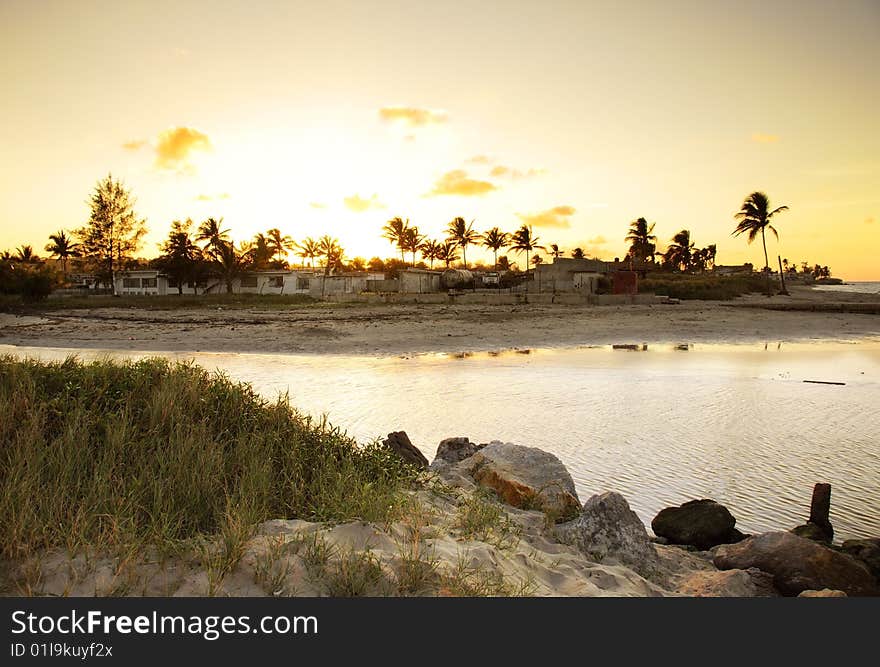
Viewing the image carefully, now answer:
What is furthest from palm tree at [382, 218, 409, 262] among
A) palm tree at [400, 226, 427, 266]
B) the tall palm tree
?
the tall palm tree

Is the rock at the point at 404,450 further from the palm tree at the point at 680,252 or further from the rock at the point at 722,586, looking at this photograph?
the palm tree at the point at 680,252

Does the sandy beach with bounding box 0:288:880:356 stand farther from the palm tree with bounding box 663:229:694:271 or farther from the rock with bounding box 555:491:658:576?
A: the palm tree with bounding box 663:229:694:271

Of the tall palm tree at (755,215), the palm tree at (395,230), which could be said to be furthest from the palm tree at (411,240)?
the tall palm tree at (755,215)

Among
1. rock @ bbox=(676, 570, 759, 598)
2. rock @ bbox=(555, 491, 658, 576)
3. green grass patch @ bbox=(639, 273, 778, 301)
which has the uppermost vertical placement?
green grass patch @ bbox=(639, 273, 778, 301)

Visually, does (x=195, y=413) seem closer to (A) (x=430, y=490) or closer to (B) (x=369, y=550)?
(A) (x=430, y=490)

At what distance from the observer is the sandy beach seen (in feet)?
67.1

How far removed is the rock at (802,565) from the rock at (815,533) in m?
0.49

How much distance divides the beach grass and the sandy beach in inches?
493

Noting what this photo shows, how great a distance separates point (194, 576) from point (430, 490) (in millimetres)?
2332

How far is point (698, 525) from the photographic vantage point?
518cm

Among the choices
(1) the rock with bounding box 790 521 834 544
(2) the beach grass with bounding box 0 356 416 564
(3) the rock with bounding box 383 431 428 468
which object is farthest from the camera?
(3) the rock with bounding box 383 431 428 468

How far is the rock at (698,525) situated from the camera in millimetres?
5070
